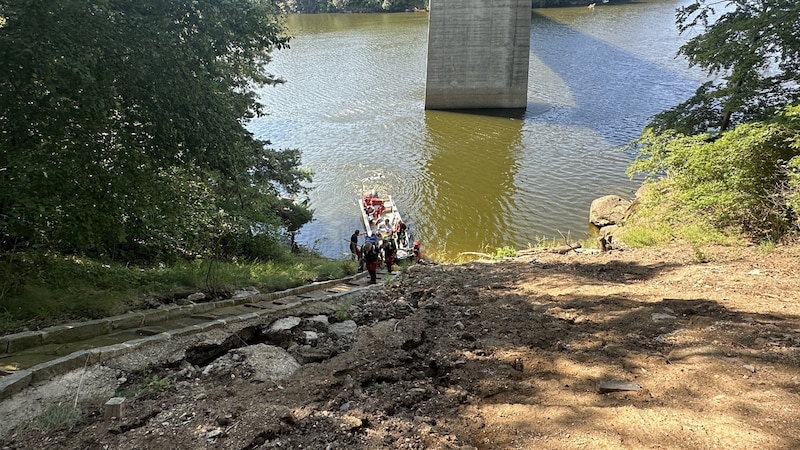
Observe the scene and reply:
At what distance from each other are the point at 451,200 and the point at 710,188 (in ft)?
40.0

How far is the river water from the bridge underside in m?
1.69

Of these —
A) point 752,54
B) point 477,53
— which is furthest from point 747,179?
point 477,53

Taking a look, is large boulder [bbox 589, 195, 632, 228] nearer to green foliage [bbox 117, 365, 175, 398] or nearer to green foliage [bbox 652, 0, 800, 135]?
green foliage [bbox 652, 0, 800, 135]

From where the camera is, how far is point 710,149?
11.1m

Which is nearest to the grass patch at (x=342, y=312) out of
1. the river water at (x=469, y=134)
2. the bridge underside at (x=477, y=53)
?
the river water at (x=469, y=134)

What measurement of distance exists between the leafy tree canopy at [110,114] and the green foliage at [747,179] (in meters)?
9.57

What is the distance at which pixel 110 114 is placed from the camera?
6.11 meters

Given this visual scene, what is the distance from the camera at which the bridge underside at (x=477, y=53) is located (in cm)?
3350

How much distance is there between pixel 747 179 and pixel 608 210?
876 cm

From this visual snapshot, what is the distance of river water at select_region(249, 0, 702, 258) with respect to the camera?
2055cm

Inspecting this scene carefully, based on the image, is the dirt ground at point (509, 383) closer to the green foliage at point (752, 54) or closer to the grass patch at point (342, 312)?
the grass patch at point (342, 312)

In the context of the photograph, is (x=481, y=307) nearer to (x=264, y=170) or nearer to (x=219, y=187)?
(x=219, y=187)

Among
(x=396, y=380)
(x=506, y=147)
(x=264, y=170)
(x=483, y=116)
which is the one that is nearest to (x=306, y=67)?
(x=483, y=116)

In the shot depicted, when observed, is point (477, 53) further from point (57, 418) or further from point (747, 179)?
point (57, 418)
